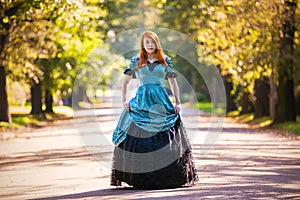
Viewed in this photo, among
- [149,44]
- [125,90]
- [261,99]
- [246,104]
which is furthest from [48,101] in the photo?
[149,44]

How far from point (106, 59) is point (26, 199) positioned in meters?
59.0

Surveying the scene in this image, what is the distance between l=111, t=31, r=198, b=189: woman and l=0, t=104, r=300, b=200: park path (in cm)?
24

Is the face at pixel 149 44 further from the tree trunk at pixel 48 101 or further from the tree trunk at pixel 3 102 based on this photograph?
the tree trunk at pixel 48 101

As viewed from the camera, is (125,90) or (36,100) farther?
(36,100)

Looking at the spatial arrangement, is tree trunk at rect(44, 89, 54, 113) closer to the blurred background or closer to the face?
the blurred background

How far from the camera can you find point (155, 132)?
1177 centimetres

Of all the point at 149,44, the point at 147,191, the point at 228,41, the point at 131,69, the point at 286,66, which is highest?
the point at 228,41

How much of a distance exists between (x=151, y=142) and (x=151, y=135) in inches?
4.3

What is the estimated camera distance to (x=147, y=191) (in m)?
11.3

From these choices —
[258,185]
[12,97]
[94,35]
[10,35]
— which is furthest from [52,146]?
[12,97]

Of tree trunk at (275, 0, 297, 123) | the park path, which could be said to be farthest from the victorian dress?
tree trunk at (275, 0, 297, 123)

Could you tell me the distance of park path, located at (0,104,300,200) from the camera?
11180 mm

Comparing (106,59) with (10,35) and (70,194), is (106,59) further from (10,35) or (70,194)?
(70,194)

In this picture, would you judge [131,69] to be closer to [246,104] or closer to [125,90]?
[125,90]
